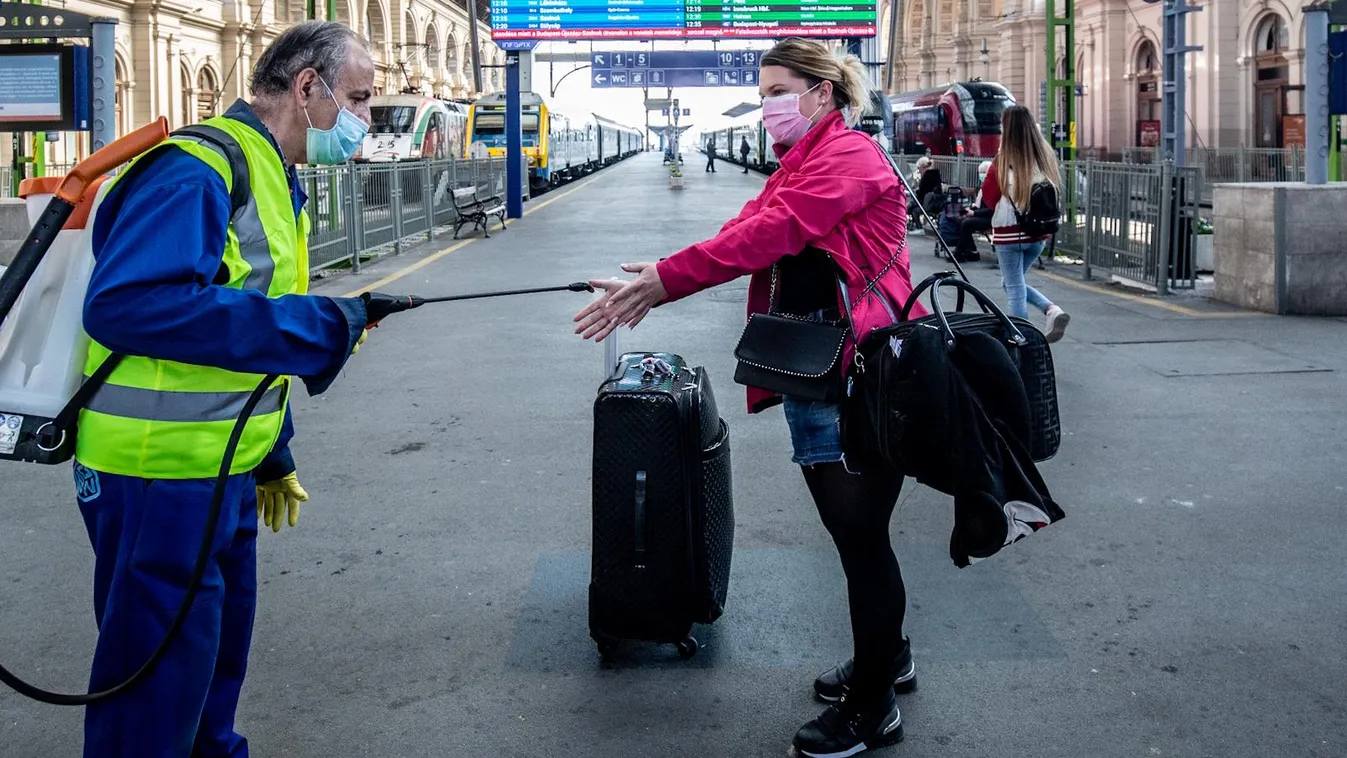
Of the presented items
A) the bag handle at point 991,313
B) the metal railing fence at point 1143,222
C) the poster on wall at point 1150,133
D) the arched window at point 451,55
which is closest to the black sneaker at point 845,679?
the bag handle at point 991,313

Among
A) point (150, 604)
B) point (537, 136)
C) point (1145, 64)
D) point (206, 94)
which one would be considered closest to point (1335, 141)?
point (150, 604)

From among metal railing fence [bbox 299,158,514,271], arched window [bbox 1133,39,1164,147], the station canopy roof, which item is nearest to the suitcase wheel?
metal railing fence [bbox 299,158,514,271]

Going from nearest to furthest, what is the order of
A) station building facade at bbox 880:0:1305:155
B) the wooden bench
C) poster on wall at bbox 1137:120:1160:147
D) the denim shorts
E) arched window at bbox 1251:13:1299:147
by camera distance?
the denim shorts, the wooden bench, arched window at bbox 1251:13:1299:147, station building facade at bbox 880:0:1305:155, poster on wall at bbox 1137:120:1160:147

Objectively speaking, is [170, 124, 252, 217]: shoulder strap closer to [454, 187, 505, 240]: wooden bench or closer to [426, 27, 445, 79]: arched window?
[454, 187, 505, 240]: wooden bench

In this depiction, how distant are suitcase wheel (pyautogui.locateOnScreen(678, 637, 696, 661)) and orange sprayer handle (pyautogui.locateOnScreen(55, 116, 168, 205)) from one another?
216 centimetres

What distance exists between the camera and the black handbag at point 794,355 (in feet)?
10.8

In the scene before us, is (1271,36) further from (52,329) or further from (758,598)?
(52,329)

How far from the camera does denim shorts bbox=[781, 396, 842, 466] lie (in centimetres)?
334

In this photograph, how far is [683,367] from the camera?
4.13 meters

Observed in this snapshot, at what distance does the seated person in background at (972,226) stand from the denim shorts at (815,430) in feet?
29.5

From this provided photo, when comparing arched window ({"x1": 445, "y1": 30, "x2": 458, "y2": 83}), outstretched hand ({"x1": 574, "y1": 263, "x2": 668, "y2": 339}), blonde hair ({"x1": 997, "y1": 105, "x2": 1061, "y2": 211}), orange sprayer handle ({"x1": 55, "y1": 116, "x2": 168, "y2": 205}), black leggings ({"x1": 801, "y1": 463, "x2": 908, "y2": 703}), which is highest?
arched window ({"x1": 445, "y1": 30, "x2": 458, "y2": 83})

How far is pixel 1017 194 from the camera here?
29.5 ft

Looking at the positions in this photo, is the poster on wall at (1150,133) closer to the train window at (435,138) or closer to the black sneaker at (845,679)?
the train window at (435,138)

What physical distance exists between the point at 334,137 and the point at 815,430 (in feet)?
4.27
